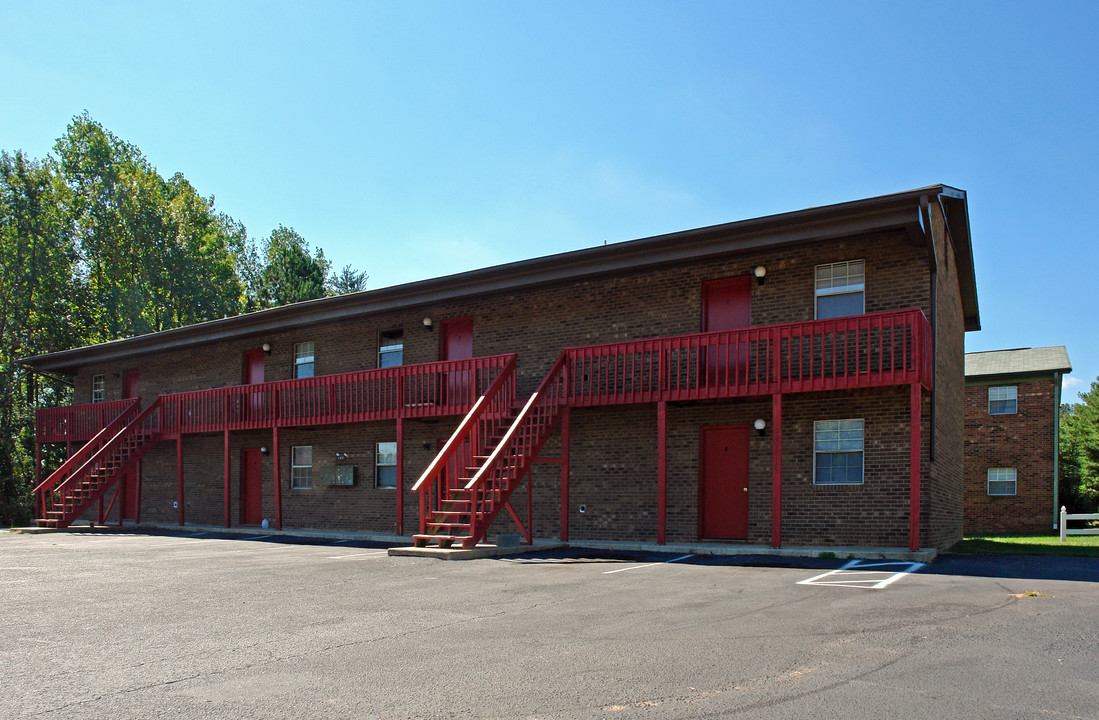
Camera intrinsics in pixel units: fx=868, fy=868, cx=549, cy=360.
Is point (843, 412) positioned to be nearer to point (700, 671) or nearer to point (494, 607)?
point (494, 607)

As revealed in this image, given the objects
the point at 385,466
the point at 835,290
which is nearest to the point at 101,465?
the point at 385,466

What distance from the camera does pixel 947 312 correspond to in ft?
55.2

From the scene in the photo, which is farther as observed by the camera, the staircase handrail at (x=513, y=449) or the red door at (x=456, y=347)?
the red door at (x=456, y=347)

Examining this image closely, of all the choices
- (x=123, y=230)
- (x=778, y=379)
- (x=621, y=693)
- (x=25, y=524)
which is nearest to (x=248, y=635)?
(x=621, y=693)

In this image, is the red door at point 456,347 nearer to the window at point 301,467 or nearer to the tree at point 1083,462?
the window at point 301,467

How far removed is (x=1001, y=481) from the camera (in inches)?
1108

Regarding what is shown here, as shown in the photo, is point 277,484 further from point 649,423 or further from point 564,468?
point 649,423

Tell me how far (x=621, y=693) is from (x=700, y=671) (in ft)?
2.38

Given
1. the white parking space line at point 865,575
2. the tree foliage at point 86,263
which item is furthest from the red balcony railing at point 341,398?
the tree foliage at point 86,263

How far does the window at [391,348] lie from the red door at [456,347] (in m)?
1.25

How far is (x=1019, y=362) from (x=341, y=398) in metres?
23.1

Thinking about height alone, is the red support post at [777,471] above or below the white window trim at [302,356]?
below

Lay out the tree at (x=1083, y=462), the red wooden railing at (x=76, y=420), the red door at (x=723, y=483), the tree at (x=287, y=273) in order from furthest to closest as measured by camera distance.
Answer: the tree at (x=287, y=273) → the tree at (x=1083, y=462) → the red wooden railing at (x=76, y=420) → the red door at (x=723, y=483)

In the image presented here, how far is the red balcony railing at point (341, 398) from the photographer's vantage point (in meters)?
18.0
